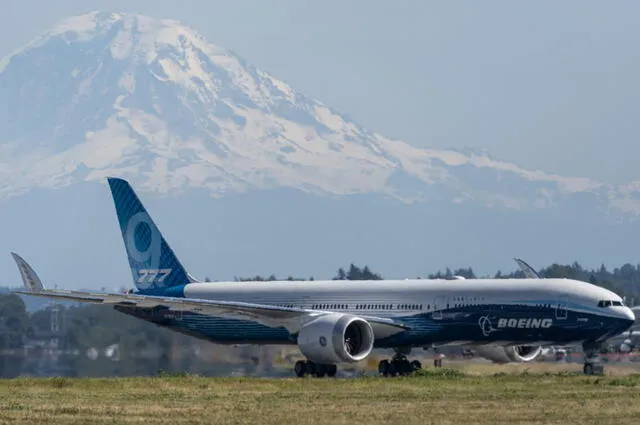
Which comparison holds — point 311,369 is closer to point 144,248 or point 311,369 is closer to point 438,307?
point 438,307

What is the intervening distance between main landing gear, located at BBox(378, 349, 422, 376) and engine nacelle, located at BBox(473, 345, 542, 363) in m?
2.96

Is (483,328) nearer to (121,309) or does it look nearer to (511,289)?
(511,289)

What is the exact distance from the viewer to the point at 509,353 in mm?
56938

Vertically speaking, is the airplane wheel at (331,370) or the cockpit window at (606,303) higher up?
the cockpit window at (606,303)

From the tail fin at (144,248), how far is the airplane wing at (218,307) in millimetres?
6449

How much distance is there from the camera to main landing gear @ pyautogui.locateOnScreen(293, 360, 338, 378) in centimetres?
5375

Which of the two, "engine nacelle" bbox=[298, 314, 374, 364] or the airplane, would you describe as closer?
the airplane

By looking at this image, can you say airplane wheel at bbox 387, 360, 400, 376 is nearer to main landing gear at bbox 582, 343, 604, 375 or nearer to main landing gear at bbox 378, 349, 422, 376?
main landing gear at bbox 378, 349, 422, 376

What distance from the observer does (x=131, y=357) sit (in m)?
60.5

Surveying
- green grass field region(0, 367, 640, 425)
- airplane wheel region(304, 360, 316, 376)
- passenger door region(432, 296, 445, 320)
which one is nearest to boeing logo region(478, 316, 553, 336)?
passenger door region(432, 296, 445, 320)

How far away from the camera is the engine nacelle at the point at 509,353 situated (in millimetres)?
56875

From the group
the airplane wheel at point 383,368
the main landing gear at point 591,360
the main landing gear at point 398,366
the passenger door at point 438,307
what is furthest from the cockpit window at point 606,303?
the airplane wheel at point 383,368

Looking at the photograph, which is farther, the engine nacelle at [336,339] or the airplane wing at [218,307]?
the airplane wing at [218,307]

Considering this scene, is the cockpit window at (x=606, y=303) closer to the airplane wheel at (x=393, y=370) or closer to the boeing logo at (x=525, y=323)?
the boeing logo at (x=525, y=323)
